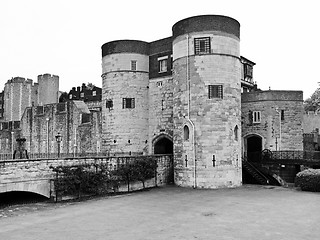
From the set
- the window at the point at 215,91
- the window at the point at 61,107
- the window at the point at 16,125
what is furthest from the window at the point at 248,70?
the window at the point at 16,125

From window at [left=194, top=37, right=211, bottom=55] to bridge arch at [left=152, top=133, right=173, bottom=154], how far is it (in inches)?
296

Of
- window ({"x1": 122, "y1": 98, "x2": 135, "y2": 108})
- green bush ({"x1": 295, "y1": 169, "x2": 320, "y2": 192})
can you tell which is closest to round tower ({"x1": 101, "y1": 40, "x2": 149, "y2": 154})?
window ({"x1": 122, "y1": 98, "x2": 135, "y2": 108})

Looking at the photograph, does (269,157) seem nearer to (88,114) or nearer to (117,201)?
(117,201)

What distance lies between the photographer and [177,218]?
562 inches

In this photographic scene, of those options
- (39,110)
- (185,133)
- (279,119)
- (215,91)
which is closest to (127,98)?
(185,133)

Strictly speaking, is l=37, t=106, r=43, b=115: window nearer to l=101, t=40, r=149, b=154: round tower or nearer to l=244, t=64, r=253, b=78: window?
l=101, t=40, r=149, b=154: round tower

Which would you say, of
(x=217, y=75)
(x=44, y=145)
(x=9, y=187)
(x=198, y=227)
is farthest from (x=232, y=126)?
(x=44, y=145)

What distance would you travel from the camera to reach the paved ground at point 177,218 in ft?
38.6

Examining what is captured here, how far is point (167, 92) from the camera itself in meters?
28.3

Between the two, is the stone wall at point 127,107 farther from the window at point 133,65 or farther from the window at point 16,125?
the window at point 16,125

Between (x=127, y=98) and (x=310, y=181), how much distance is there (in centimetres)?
1526

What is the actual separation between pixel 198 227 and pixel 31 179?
9.06 m

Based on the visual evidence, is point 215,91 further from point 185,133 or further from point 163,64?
point 163,64


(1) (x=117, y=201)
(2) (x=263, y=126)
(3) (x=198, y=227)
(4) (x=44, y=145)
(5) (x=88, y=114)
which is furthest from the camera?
(4) (x=44, y=145)
